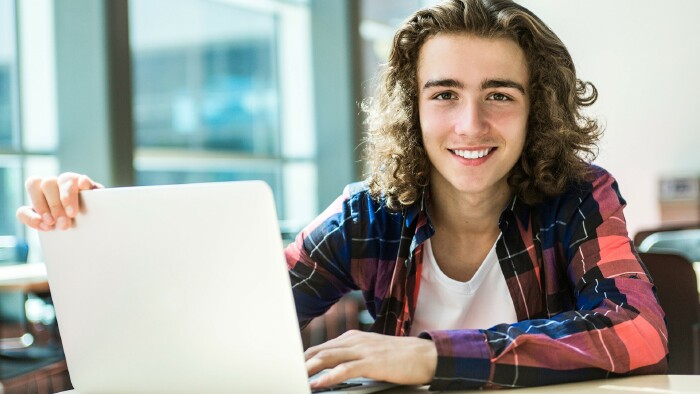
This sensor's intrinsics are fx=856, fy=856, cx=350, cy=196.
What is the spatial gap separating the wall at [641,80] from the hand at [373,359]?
6.20m

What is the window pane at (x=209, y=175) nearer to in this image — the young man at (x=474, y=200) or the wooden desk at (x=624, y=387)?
the young man at (x=474, y=200)

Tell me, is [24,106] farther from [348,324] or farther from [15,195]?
[348,324]

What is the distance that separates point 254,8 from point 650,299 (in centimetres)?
549

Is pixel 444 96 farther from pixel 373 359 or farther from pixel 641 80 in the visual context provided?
pixel 641 80

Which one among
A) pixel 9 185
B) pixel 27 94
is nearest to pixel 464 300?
pixel 9 185

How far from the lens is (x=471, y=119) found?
61.2 inches

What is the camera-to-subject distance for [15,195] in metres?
4.24

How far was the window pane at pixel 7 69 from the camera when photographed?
431cm

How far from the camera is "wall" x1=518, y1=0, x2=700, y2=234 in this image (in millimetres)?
6957

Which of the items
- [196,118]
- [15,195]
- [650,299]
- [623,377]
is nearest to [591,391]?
[623,377]

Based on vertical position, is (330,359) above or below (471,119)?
below

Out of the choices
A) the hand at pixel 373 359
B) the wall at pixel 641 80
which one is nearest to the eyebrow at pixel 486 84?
the hand at pixel 373 359

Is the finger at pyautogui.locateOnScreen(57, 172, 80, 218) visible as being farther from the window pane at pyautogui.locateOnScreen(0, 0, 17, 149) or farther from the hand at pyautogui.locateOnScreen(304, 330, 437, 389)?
the window pane at pyautogui.locateOnScreen(0, 0, 17, 149)

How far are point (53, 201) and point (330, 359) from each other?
0.43 meters
